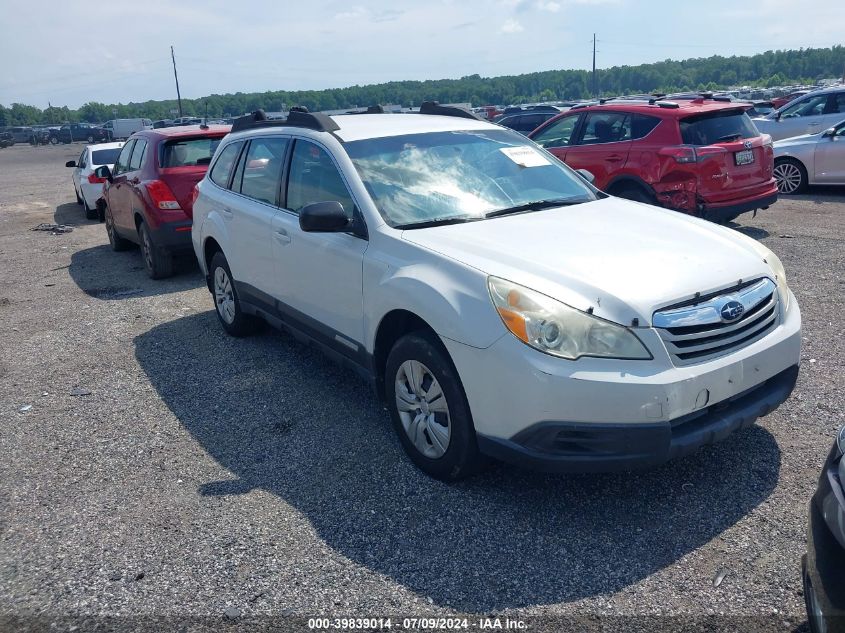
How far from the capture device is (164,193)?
28.1 ft

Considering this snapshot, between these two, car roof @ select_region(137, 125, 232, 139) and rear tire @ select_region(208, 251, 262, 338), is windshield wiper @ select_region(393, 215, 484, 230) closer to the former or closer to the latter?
rear tire @ select_region(208, 251, 262, 338)

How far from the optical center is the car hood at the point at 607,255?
3227 mm

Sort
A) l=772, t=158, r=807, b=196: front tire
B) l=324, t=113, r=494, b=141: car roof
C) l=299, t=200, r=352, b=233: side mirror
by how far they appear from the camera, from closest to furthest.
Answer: l=299, t=200, r=352, b=233: side mirror, l=324, t=113, r=494, b=141: car roof, l=772, t=158, r=807, b=196: front tire

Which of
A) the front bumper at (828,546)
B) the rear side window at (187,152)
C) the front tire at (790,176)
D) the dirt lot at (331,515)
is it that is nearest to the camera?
the front bumper at (828,546)

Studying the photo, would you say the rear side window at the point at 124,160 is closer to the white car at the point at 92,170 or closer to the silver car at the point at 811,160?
the white car at the point at 92,170

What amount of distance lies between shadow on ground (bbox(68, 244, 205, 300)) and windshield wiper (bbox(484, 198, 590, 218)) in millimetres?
5364

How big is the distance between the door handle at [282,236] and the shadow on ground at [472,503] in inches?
43.9

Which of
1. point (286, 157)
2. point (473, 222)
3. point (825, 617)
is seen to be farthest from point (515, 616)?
point (286, 157)

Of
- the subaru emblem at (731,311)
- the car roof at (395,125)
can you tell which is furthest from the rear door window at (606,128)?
the subaru emblem at (731,311)

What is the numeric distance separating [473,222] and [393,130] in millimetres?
1087

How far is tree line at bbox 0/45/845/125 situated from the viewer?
89.7 meters

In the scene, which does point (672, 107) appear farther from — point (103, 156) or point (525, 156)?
point (103, 156)

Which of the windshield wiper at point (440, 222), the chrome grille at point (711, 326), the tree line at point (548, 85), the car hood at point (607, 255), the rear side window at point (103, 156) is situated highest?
the tree line at point (548, 85)

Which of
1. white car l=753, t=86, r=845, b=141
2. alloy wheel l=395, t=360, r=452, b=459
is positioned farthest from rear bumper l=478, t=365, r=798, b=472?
white car l=753, t=86, r=845, b=141
